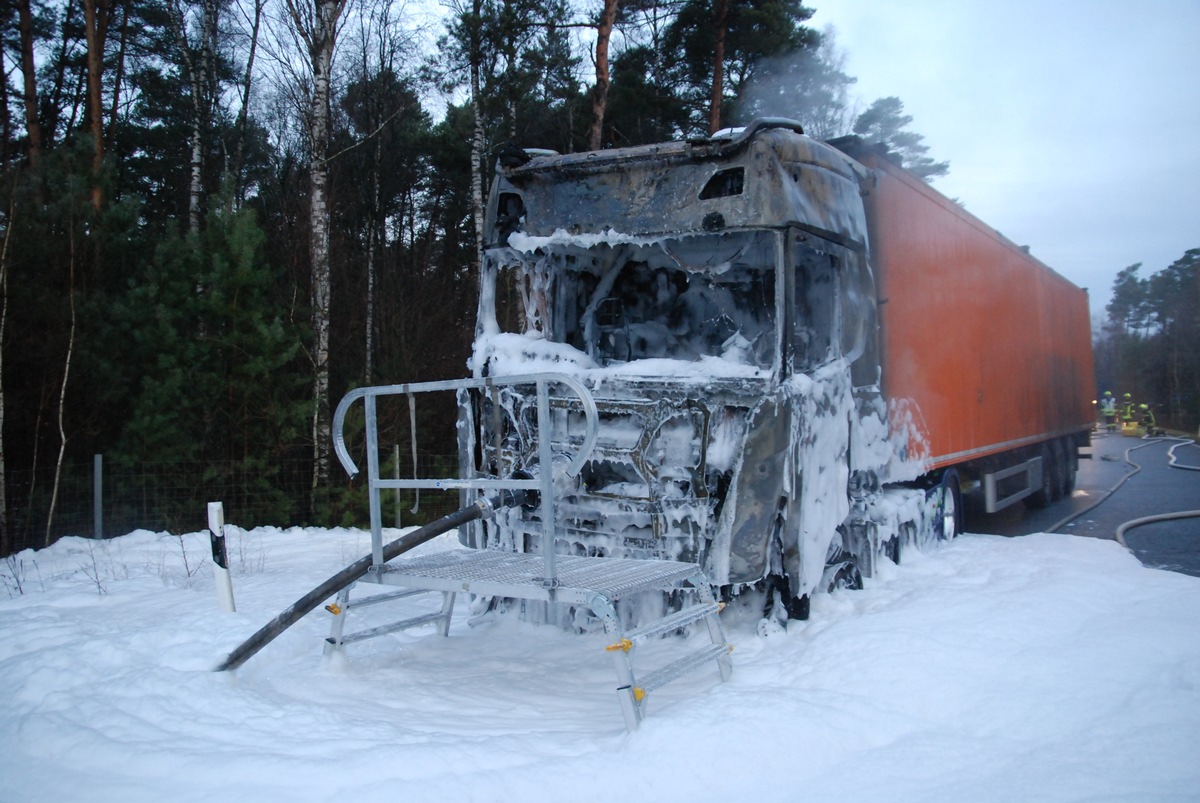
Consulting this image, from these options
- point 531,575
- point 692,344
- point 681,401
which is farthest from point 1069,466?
point 531,575

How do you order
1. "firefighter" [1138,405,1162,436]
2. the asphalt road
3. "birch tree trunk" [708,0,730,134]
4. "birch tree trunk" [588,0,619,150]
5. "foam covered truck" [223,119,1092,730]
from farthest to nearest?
1. "firefighter" [1138,405,1162,436]
2. "birch tree trunk" [708,0,730,134]
3. "birch tree trunk" [588,0,619,150]
4. the asphalt road
5. "foam covered truck" [223,119,1092,730]

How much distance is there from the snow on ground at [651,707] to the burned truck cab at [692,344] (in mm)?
749

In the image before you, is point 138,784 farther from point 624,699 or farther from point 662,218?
point 662,218

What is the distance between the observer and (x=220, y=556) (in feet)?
17.8

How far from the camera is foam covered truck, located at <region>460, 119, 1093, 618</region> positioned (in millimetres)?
5148

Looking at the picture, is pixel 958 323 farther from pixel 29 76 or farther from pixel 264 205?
pixel 264 205

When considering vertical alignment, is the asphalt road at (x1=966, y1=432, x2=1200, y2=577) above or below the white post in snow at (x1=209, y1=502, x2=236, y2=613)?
below

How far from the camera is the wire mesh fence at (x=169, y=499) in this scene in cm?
1061

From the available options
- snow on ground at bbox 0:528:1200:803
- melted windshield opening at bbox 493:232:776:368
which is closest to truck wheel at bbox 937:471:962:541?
snow on ground at bbox 0:528:1200:803

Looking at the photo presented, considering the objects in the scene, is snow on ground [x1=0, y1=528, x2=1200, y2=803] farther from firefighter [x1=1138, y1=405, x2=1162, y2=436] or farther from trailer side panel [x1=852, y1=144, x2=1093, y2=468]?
firefighter [x1=1138, y1=405, x2=1162, y2=436]

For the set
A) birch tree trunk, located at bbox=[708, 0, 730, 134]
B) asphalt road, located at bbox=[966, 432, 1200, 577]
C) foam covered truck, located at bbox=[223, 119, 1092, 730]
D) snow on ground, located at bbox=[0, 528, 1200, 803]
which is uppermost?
birch tree trunk, located at bbox=[708, 0, 730, 134]

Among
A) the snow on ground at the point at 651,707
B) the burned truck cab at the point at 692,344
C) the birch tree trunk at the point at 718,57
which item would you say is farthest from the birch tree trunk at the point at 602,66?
the snow on ground at the point at 651,707

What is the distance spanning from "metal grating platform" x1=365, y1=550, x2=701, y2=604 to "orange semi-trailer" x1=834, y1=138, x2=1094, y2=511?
111 inches

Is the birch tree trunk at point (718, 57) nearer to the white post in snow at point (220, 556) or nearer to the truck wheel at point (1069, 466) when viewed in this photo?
the truck wheel at point (1069, 466)
